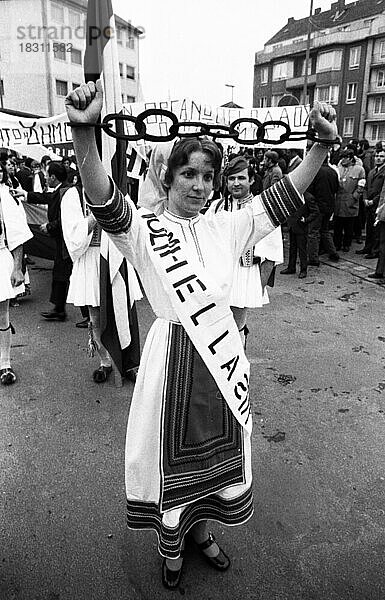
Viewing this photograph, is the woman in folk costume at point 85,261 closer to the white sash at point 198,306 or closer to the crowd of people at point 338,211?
the white sash at point 198,306

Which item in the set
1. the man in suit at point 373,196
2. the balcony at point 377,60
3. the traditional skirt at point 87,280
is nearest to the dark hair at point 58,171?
the traditional skirt at point 87,280

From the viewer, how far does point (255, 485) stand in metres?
2.69

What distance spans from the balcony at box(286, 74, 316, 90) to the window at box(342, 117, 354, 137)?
16.0 feet

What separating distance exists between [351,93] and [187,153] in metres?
41.4

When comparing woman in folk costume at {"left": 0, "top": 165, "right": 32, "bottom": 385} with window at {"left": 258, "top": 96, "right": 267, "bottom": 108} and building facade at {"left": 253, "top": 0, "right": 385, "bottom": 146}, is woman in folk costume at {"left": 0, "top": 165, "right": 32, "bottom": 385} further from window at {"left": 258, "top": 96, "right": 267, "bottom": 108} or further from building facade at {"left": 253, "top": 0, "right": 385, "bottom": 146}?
window at {"left": 258, "top": 96, "right": 267, "bottom": 108}

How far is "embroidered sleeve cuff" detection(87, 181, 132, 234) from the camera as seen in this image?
5.14 ft

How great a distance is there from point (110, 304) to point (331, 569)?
7.07 feet

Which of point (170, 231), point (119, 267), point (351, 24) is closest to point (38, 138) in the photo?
point (119, 267)

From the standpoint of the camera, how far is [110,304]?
343 centimetres

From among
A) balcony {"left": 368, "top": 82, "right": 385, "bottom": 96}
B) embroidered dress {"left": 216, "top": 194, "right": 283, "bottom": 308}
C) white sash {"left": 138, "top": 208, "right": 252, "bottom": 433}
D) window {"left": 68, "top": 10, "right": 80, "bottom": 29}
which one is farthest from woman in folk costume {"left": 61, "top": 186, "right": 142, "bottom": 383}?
balcony {"left": 368, "top": 82, "right": 385, "bottom": 96}

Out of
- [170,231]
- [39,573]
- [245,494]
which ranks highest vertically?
[170,231]

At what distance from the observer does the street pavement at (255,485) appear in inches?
81.5

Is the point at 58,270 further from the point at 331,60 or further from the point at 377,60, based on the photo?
the point at 331,60

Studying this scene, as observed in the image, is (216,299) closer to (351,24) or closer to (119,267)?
(119,267)
